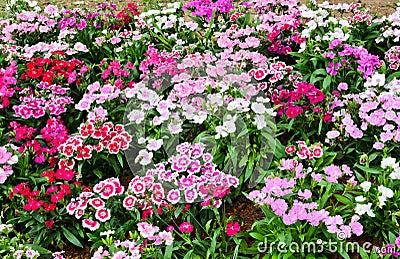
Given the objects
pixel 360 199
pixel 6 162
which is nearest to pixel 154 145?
pixel 6 162

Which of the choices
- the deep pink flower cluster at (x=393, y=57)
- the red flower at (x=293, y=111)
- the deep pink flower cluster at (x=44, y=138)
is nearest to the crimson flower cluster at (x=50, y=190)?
the deep pink flower cluster at (x=44, y=138)

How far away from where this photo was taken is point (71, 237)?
3688mm

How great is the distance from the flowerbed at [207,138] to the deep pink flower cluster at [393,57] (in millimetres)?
13

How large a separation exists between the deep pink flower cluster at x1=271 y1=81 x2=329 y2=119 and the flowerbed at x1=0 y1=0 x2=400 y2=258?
0.01m

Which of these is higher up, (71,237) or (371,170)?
(371,170)

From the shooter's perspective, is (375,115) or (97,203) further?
(375,115)

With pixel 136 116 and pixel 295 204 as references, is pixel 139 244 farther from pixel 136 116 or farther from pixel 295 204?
pixel 136 116

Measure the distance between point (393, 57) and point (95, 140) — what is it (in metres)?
2.60

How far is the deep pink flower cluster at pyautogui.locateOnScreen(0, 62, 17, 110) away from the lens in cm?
461

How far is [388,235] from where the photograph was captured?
3404mm

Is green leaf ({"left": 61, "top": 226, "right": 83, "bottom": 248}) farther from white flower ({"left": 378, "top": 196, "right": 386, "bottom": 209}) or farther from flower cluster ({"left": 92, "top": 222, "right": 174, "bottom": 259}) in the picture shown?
white flower ({"left": 378, "top": 196, "right": 386, "bottom": 209})

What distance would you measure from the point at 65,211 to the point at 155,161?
0.79m

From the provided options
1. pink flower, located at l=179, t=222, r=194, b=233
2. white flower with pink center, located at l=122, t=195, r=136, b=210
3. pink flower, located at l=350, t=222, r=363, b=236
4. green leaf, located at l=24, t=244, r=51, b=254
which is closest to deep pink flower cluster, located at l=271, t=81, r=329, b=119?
pink flower, located at l=350, t=222, r=363, b=236

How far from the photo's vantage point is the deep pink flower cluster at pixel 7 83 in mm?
4612
